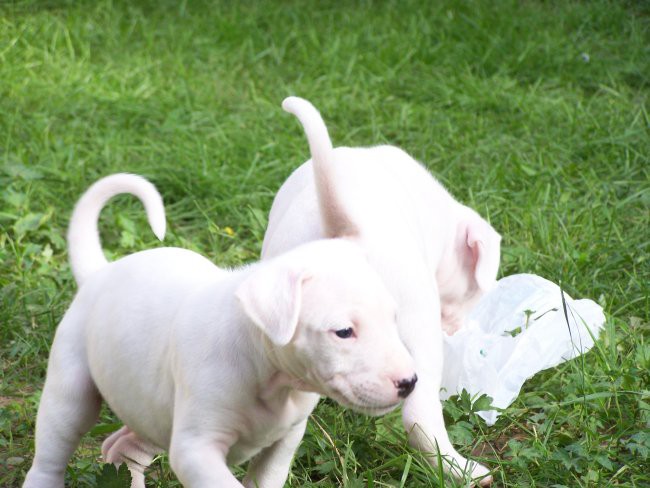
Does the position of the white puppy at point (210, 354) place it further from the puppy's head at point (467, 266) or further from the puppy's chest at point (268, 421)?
the puppy's head at point (467, 266)

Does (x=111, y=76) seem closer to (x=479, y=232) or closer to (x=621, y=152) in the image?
(x=621, y=152)

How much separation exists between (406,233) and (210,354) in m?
0.86

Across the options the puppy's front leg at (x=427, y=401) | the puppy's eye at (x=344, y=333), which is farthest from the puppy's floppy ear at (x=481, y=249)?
the puppy's eye at (x=344, y=333)

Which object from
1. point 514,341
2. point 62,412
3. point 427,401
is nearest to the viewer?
point 62,412

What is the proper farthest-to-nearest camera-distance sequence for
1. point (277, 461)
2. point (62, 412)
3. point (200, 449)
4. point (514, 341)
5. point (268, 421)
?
point (514, 341) → point (62, 412) → point (277, 461) → point (268, 421) → point (200, 449)

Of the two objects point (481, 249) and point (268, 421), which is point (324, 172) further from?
point (481, 249)

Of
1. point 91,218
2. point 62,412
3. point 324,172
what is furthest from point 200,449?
point 91,218

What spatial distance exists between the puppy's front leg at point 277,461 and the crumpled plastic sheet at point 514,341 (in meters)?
0.87

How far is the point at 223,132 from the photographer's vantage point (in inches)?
251

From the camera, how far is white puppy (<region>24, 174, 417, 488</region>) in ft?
8.39

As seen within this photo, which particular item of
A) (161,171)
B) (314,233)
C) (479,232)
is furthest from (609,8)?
(314,233)

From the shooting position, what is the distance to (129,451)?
11.5ft

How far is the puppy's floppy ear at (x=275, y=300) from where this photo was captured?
2473 millimetres

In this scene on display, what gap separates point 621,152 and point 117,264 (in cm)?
359
